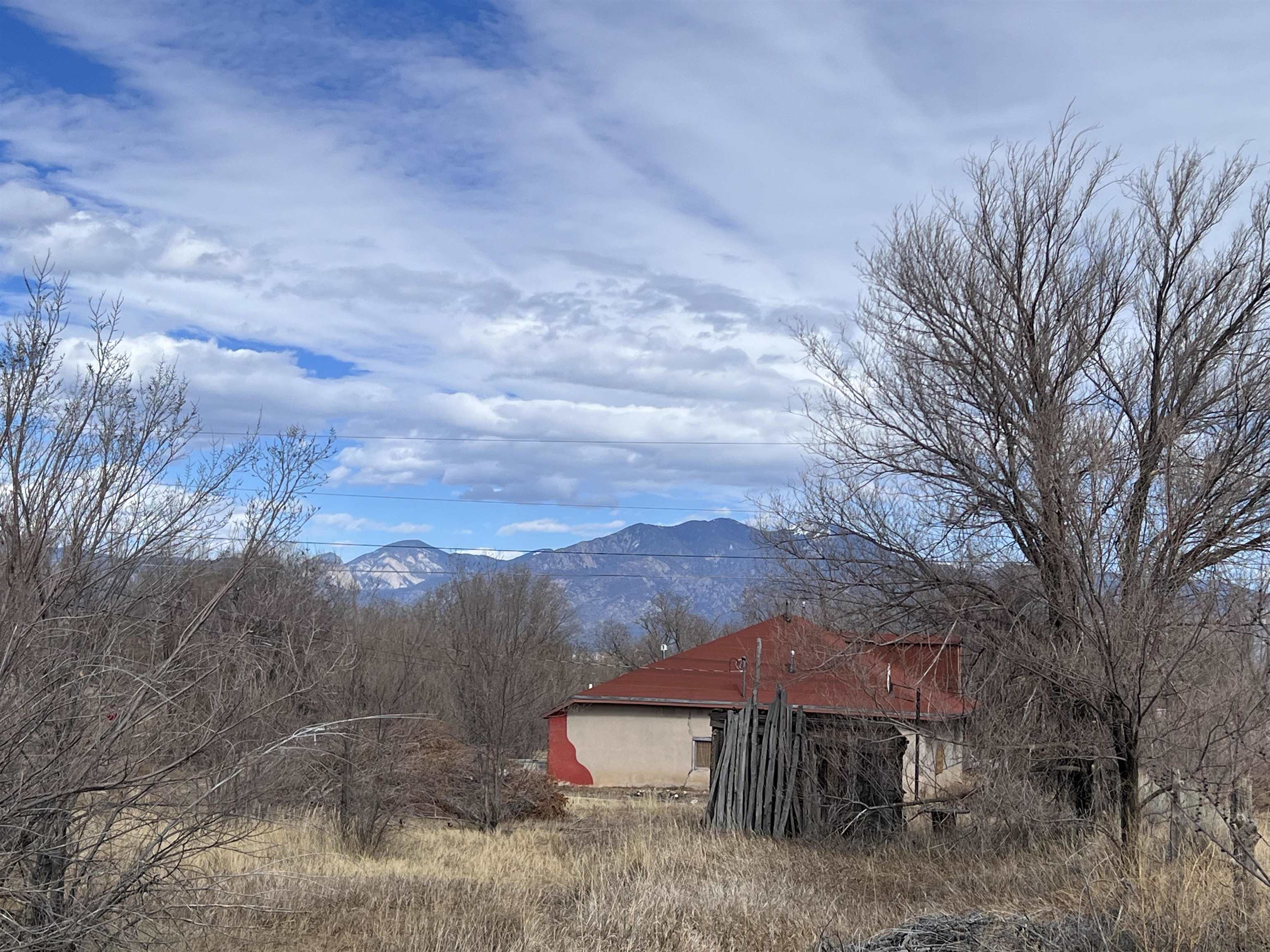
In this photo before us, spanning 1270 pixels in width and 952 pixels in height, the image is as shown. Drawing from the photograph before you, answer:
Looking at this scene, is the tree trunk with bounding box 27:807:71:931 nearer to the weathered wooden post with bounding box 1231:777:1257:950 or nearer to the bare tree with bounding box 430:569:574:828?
the weathered wooden post with bounding box 1231:777:1257:950

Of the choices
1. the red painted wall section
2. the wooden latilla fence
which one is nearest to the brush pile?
the wooden latilla fence

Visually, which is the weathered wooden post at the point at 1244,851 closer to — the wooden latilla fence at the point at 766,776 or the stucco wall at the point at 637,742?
the wooden latilla fence at the point at 766,776

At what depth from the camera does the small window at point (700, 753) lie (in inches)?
1342

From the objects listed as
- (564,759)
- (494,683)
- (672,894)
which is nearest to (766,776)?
(672,894)

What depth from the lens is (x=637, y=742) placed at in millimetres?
34625

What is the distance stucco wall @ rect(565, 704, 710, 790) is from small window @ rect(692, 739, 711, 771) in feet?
0.29

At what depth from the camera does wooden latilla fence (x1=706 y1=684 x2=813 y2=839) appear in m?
15.1

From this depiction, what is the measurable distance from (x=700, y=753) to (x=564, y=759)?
14.0 ft

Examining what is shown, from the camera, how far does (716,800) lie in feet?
52.3

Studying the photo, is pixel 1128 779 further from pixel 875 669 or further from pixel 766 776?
pixel 766 776

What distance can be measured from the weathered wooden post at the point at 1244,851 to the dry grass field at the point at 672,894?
121 millimetres

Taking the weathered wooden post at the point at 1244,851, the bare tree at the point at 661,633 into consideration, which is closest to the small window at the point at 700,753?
the weathered wooden post at the point at 1244,851

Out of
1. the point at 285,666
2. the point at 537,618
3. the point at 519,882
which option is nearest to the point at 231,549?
the point at 285,666

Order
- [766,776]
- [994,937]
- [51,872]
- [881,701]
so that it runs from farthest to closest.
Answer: [766,776] < [881,701] < [994,937] < [51,872]
